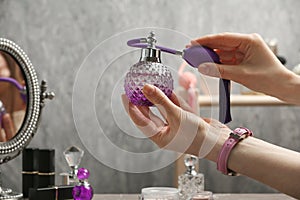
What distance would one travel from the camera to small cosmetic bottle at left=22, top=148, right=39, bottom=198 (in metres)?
1.44

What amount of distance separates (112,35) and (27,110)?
57 centimetres

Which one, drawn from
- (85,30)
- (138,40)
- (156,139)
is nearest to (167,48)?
(138,40)

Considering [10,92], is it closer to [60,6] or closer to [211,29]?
[60,6]

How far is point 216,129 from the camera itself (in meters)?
1.02

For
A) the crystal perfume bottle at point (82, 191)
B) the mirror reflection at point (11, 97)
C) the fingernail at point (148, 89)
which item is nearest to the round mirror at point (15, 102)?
the mirror reflection at point (11, 97)

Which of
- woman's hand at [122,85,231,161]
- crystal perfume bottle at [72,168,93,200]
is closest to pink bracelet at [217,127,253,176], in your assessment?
woman's hand at [122,85,231,161]

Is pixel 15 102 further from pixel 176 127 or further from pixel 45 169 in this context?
pixel 176 127

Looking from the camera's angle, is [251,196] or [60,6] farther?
[60,6]

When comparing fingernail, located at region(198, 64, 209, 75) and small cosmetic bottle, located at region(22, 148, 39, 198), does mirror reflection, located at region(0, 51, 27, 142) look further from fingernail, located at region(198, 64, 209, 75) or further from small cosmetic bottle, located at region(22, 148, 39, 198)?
fingernail, located at region(198, 64, 209, 75)


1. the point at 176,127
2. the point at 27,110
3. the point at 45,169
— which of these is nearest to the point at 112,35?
the point at 27,110

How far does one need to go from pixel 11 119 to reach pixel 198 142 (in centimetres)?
62

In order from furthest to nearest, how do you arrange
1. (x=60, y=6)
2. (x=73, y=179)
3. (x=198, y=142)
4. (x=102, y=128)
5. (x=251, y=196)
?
(x=60, y=6), (x=251, y=196), (x=73, y=179), (x=102, y=128), (x=198, y=142)

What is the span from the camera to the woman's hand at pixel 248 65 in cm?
98

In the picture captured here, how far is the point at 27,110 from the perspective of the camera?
148 centimetres
